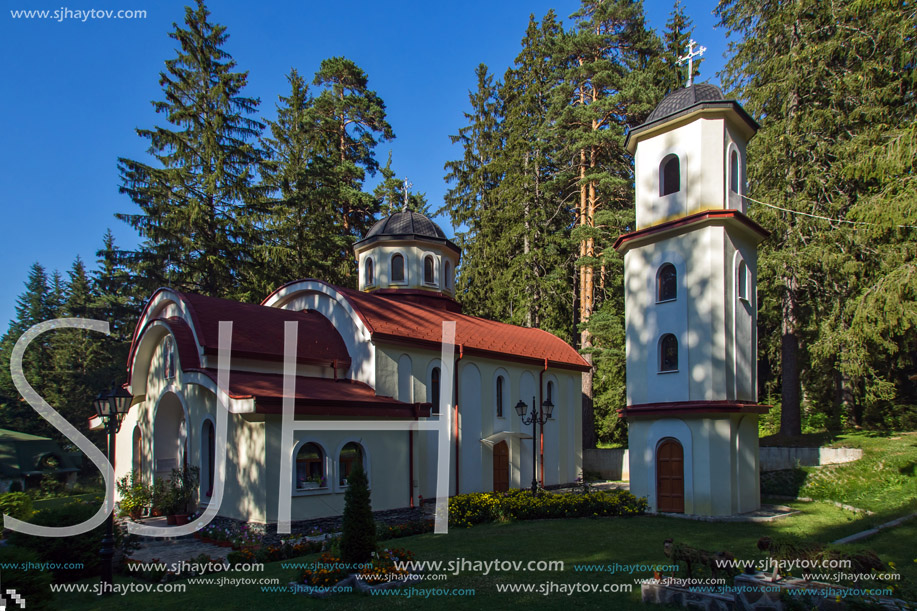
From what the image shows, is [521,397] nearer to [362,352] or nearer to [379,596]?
[362,352]

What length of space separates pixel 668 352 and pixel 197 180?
71.7 feet

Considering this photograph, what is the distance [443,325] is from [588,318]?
9.28 metres

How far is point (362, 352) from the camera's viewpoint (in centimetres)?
1691

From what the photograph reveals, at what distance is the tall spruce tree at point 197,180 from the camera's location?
25797 mm

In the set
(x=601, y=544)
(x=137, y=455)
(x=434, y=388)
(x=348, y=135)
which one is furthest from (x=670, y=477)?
(x=348, y=135)

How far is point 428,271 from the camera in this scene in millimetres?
22938

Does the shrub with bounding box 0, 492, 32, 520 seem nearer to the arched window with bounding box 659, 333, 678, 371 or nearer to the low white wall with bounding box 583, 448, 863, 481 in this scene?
the arched window with bounding box 659, 333, 678, 371

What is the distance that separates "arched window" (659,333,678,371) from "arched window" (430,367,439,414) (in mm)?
6607

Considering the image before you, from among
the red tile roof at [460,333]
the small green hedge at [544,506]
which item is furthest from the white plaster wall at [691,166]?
the small green hedge at [544,506]

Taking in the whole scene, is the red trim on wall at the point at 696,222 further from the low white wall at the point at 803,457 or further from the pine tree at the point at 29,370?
the pine tree at the point at 29,370

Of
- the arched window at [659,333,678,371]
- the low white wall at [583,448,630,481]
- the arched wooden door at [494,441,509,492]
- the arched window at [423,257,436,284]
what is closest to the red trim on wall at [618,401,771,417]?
the arched window at [659,333,678,371]

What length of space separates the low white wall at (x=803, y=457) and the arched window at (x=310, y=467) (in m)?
14.7

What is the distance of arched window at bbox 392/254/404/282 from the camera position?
22.7m

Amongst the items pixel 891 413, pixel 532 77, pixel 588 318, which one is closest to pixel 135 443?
pixel 588 318
